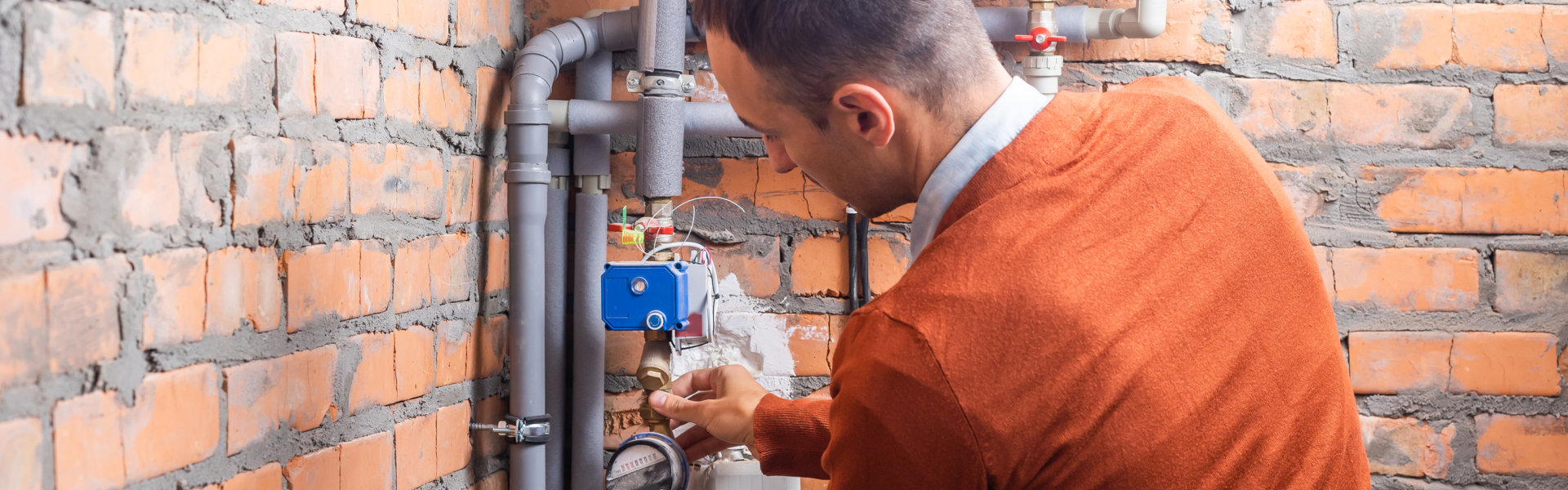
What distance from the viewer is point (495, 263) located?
1151 millimetres

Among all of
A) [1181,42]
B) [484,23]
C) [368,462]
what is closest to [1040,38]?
[1181,42]

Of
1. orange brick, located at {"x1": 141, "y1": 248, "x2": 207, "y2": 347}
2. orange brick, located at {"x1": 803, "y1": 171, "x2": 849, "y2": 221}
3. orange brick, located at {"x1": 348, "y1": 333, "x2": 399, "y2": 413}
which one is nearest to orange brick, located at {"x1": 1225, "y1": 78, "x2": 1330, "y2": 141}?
orange brick, located at {"x1": 803, "y1": 171, "x2": 849, "y2": 221}

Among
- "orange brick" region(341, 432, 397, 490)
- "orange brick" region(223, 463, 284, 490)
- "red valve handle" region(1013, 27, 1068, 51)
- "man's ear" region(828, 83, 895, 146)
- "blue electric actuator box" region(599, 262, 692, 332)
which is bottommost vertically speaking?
"orange brick" region(341, 432, 397, 490)

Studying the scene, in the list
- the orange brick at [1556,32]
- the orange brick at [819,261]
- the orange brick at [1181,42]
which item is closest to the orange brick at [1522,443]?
the orange brick at [1556,32]

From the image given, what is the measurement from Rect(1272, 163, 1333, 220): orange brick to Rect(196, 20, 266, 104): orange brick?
3.85 ft

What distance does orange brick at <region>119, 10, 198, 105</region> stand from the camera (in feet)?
2.05

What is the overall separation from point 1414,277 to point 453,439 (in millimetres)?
1232

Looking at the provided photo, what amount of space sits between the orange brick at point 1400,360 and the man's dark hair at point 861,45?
85 cm

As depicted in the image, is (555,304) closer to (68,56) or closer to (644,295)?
(644,295)

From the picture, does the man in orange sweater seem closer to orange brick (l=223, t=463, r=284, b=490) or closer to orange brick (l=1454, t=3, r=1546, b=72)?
orange brick (l=223, t=463, r=284, b=490)

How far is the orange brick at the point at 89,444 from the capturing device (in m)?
0.59

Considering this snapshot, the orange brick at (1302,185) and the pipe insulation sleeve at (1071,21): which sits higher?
the pipe insulation sleeve at (1071,21)

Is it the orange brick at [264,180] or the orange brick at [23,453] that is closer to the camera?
the orange brick at [23,453]

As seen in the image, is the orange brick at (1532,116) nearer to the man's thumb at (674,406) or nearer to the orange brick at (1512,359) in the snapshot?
the orange brick at (1512,359)
